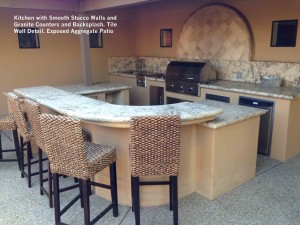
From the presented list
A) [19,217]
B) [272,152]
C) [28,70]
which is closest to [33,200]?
[19,217]

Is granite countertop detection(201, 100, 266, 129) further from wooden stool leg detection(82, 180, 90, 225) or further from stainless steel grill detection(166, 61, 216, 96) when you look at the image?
stainless steel grill detection(166, 61, 216, 96)

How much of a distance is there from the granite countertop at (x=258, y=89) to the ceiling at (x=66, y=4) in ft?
5.80

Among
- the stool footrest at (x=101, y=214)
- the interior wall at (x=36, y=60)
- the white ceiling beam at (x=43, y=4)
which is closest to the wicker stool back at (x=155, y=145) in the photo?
the stool footrest at (x=101, y=214)

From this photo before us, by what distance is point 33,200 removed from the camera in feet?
9.19

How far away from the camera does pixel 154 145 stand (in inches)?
82.0

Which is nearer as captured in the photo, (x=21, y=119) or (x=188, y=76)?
(x=21, y=119)

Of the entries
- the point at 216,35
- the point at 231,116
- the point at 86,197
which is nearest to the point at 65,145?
the point at 86,197

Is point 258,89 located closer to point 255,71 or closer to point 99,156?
point 255,71

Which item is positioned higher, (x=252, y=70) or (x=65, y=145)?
(x=252, y=70)

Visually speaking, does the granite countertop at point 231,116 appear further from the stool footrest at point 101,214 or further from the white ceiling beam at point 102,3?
the white ceiling beam at point 102,3

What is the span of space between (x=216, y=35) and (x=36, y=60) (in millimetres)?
3452

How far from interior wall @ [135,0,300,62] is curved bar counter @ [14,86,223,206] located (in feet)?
6.98

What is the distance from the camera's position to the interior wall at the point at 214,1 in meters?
3.91

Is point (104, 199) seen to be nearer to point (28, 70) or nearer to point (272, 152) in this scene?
point (272, 152)
